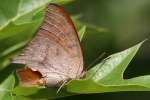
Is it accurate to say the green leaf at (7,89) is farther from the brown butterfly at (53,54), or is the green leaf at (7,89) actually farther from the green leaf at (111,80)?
the green leaf at (111,80)

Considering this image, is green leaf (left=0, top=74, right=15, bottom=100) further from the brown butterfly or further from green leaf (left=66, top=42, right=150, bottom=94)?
green leaf (left=66, top=42, right=150, bottom=94)

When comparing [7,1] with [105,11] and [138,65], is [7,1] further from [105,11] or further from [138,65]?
[138,65]

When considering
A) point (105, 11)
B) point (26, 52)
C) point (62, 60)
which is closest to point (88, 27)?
point (62, 60)

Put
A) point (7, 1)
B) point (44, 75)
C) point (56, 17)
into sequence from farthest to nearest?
point (7, 1) → point (44, 75) → point (56, 17)

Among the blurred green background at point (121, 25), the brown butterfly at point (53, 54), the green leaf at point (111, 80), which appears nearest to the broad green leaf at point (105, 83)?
the green leaf at point (111, 80)

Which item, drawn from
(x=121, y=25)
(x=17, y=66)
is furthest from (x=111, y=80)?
(x=121, y=25)


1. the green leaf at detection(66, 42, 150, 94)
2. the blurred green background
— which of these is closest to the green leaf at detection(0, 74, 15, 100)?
the green leaf at detection(66, 42, 150, 94)

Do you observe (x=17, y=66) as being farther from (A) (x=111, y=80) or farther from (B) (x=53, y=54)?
(A) (x=111, y=80)

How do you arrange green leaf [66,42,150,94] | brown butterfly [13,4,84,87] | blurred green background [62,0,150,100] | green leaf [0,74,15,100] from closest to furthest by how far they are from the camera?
green leaf [66,42,150,94] < green leaf [0,74,15,100] < brown butterfly [13,4,84,87] < blurred green background [62,0,150,100]
